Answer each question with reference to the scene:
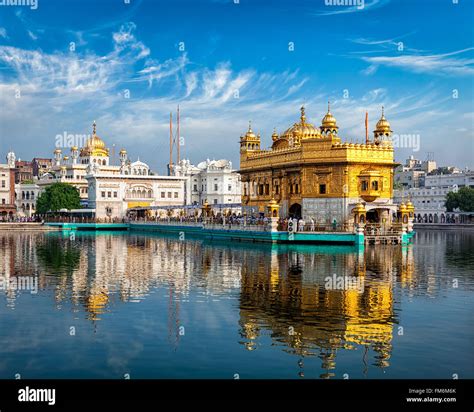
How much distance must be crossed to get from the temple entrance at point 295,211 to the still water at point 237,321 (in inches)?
997

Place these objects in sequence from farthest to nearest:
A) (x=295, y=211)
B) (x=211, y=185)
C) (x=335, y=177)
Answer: (x=211, y=185), (x=295, y=211), (x=335, y=177)

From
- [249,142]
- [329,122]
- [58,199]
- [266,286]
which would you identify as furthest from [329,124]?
[58,199]

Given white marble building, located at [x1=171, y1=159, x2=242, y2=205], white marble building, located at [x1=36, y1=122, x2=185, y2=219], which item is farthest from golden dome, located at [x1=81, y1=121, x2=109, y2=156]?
white marble building, located at [x1=171, y1=159, x2=242, y2=205]

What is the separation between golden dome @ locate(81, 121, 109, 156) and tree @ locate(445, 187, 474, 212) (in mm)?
56947

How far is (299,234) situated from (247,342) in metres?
34.0

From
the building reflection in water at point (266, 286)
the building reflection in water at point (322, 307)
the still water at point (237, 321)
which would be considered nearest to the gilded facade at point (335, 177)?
the building reflection in water at point (266, 286)

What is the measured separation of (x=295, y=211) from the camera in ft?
190

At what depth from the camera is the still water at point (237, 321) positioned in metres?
13.4

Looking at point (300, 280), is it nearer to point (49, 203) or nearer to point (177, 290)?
point (177, 290)

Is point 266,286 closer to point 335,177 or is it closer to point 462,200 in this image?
point 335,177

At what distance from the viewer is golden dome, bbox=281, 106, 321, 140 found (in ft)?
206

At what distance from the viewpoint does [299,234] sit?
4884 centimetres

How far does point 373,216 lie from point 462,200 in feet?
160
